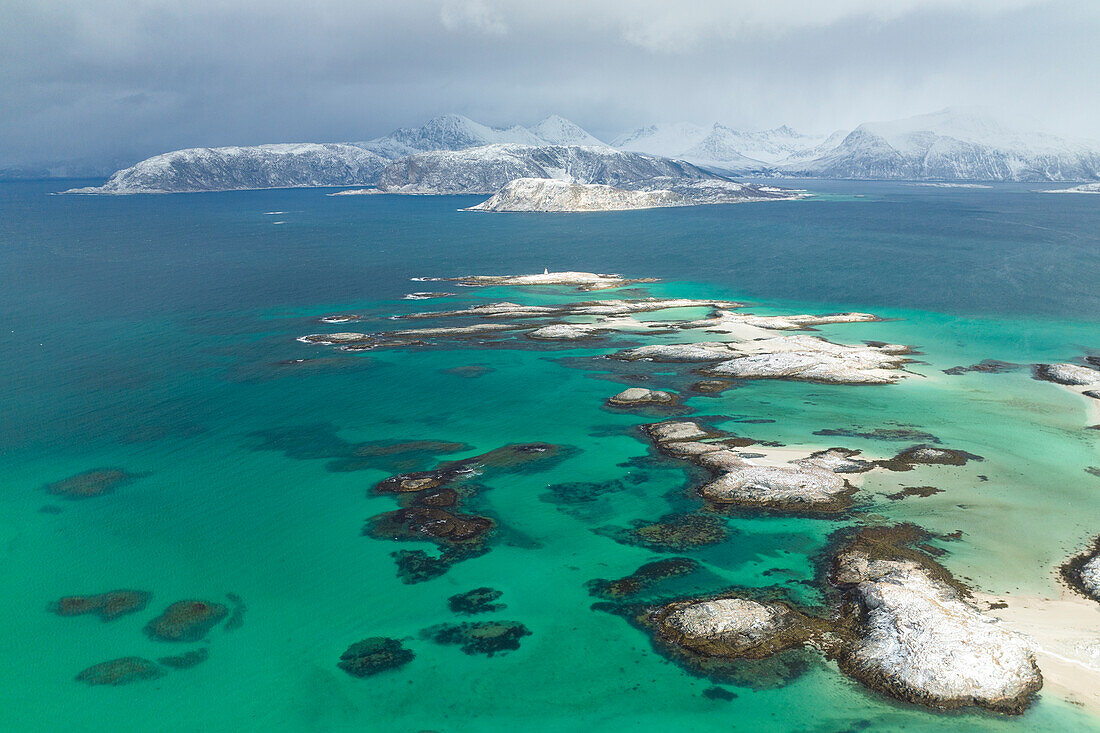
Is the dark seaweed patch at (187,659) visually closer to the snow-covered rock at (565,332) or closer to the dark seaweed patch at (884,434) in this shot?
the dark seaweed patch at (884,434)

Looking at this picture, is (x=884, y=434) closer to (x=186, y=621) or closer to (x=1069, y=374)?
(x=1069, y=374)

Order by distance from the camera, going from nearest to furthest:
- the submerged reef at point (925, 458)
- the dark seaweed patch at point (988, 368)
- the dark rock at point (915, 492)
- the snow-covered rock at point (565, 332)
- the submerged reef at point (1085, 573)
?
1. the submerged reef at point (1085, 573)
2. the dark rock at point (915, 492)
3. the submerged reef at point (925, 458)
4. the dark seaweed patch at point (988, 368)
5. the snow-covered rock at point (565, 332)

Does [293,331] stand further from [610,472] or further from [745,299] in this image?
[745,299]

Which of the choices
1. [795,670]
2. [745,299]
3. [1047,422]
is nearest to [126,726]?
[795,670]

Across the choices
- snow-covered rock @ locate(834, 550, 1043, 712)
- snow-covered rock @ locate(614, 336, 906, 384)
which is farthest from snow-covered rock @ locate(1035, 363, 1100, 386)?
snow-covered rock @ locate(834, 550, 1043, 712)

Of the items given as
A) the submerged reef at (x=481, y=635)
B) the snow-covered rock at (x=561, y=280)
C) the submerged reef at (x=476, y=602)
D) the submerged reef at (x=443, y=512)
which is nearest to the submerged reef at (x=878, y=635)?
the submerged reef at (x=481, y=635)

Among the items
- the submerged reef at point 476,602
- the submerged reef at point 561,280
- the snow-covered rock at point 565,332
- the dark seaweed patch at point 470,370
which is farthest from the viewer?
the submerged reef at point 561,280
